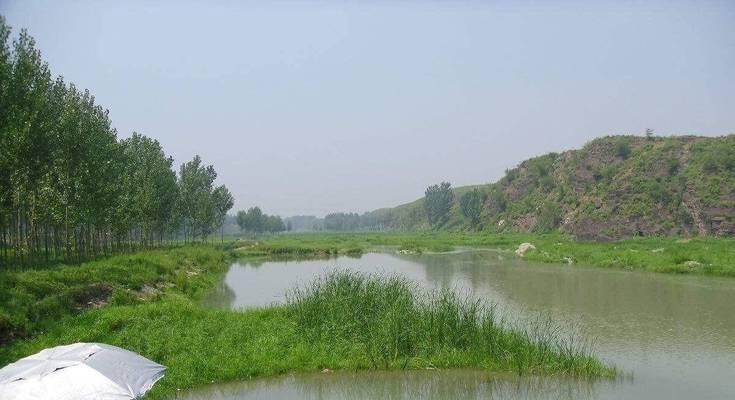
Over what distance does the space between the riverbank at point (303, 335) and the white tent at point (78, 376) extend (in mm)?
913

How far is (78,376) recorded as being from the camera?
413 inches

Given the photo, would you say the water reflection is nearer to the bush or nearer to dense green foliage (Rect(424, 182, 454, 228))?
the bush

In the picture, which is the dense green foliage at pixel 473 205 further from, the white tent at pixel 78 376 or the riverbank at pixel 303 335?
the white tent at pixel 78 376

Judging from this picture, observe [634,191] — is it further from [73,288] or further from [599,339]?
[73,288]

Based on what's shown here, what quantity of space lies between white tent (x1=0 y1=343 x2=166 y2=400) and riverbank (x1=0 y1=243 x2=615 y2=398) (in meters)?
0.91

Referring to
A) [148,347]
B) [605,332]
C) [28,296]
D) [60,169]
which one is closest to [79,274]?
[28,296]

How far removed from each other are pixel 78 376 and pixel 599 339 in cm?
1508

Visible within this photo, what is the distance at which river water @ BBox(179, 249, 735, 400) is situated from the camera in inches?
498

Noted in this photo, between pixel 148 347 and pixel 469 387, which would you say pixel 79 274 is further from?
pixel 469 387

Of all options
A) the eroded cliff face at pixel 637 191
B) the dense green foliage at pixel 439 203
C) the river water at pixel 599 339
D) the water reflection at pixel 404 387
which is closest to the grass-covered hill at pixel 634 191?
the eroded cliff face at pixel 637 191

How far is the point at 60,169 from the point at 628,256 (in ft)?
128

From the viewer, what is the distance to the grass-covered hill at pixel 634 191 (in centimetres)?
Answer: 6681

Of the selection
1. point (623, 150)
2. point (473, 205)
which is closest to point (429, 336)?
point (623, 150)

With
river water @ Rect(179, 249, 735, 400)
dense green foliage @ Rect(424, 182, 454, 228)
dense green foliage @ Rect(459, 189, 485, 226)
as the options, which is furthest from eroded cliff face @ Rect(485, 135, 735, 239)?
dense green foliage @ Rect(424, 182, 454, 228)
